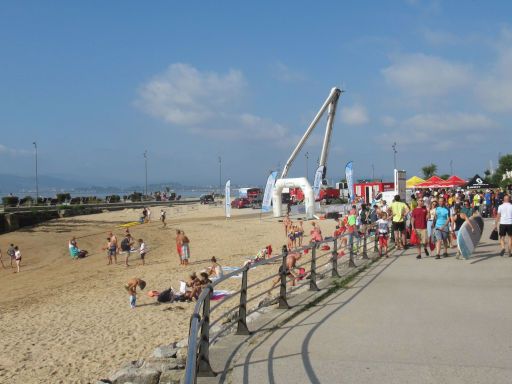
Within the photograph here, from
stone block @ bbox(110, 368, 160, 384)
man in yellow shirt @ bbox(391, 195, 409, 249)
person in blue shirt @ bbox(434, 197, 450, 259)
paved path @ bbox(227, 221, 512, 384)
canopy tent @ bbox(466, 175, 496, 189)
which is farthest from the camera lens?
canopy tent @ bbox(466, 175, 496, 189)

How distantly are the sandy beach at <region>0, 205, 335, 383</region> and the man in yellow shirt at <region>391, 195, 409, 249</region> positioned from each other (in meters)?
4.24

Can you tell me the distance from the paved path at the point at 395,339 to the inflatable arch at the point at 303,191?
2605cm

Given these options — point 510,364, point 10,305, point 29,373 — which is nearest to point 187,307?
point 29,373

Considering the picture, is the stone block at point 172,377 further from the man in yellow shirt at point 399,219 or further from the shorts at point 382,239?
the shorts at point 382,239

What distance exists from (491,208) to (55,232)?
28.8 meters

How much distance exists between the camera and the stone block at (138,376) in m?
6.33

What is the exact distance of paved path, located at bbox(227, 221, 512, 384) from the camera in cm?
495

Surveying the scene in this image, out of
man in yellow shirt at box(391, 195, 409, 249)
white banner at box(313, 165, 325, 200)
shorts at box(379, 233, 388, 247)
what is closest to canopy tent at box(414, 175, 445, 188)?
white banner at box(313, 165, 325, 200)

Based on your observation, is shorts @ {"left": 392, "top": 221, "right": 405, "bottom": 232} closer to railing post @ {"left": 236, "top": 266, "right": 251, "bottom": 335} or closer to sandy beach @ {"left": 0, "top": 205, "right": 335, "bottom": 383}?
sandy beach @ {"left": 0, "top": 205, "right": 335, "bottom": 383}

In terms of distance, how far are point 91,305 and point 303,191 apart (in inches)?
940

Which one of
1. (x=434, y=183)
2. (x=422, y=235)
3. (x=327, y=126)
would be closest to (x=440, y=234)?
(x=422, y=235)

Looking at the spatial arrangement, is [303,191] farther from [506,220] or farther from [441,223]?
→ [506,220]

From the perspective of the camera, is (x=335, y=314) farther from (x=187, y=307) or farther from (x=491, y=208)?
(x=491, y=208)

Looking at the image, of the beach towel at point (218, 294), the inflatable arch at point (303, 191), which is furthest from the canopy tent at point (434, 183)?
the beach towel at point (218, 294)
